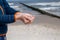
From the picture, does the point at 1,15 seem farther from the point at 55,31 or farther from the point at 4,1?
the point at 55,31

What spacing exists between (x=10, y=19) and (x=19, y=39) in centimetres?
596

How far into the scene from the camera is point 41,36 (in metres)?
8.38

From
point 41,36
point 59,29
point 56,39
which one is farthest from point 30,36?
point 59,29

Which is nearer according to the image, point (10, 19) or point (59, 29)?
point (10, 19)

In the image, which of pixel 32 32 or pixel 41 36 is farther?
pixel 32 32

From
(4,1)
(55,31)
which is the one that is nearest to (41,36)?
(55,31)

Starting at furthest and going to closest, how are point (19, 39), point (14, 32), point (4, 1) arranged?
point (14, 32)
point (19, 39)
point (4, 1)

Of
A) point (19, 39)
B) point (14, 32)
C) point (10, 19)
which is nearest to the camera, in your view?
point (10, 19)

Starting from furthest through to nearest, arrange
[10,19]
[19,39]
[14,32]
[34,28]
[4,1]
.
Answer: [34,28] → [14,32] → [19,39] → [4,1] → [10,19]

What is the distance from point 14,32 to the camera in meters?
8.97

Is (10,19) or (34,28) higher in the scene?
(10,19)

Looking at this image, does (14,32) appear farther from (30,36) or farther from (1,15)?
(1,15)

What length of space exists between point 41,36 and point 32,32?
2.29 ft

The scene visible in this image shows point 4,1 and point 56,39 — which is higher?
point 4,1
